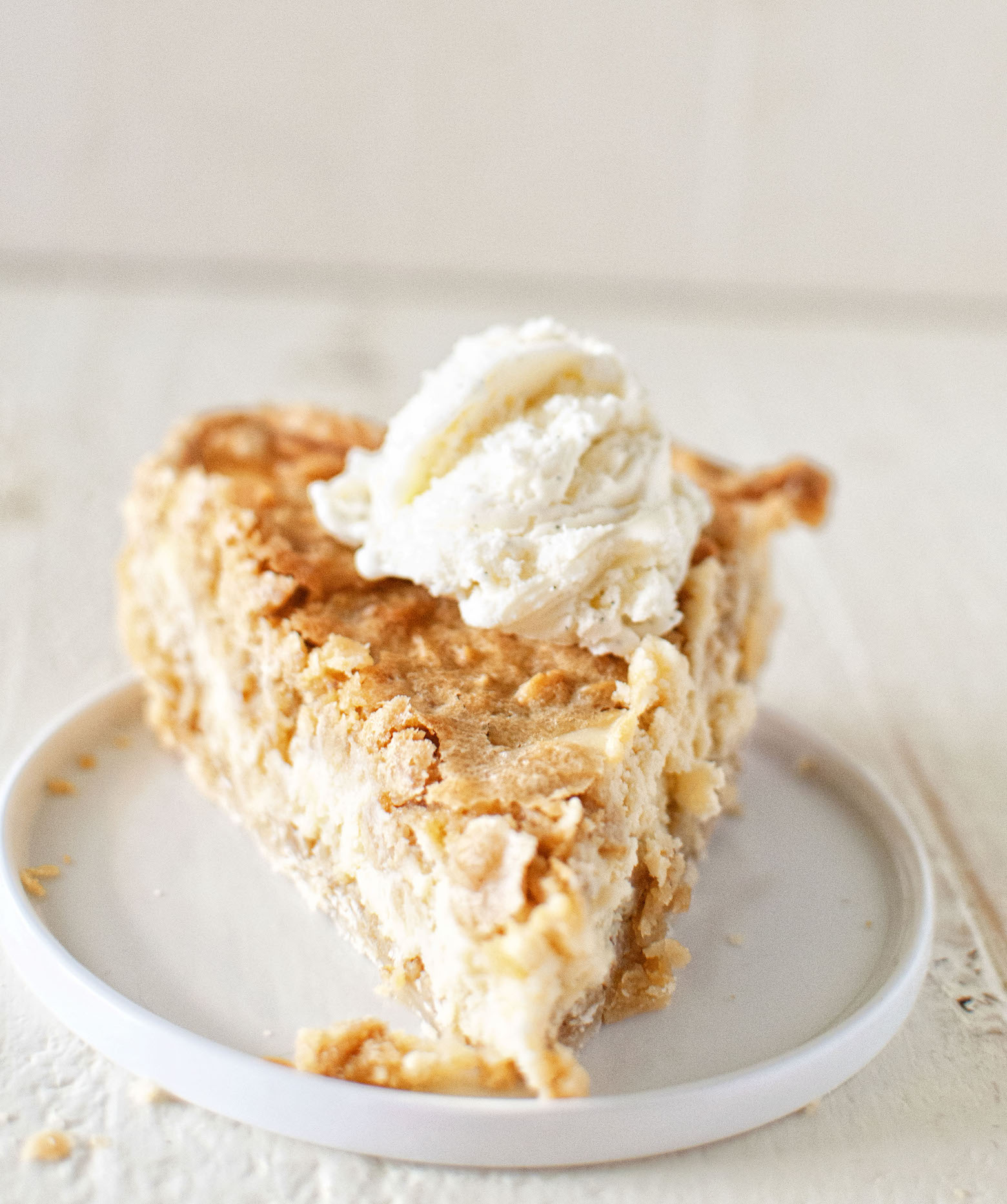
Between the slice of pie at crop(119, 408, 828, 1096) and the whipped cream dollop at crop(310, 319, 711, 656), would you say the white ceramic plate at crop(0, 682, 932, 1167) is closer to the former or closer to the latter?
the slice of pie at crop(119, 408, 828, 1096)

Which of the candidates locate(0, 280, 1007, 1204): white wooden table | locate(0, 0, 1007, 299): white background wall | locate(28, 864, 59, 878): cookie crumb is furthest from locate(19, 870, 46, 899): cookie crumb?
locate(0, 0, 1007, 299): white background wall

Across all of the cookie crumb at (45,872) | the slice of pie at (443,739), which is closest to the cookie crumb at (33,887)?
the cookie crumb at (45,872)

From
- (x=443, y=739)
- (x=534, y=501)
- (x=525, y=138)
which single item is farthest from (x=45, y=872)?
(x=525, y=138)

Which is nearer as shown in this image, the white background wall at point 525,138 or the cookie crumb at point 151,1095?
the cookie crumb at point 151,1095

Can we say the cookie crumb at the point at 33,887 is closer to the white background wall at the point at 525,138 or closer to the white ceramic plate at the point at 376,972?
the white ceramic plate at the point at 376,972

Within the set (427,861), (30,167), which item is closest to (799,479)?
(427,861)

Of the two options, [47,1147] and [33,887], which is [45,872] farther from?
[47,1147]
